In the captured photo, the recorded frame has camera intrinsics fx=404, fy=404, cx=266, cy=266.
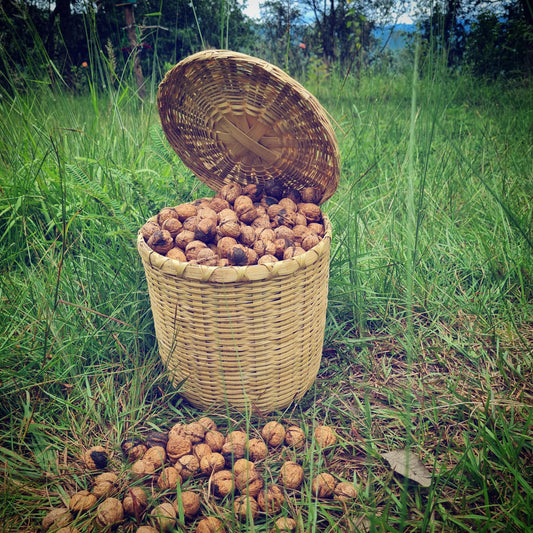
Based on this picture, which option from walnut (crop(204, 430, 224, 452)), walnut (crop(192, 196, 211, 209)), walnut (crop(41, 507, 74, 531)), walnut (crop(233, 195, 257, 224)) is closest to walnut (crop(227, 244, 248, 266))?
walnut (crop(233, 195, 257, 224))

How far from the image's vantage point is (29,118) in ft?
8.28

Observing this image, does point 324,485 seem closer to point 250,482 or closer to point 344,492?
point 344,492

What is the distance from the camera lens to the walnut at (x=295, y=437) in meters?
1.61

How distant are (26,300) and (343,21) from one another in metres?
7.29

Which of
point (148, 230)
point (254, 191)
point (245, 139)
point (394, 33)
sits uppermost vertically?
point (394, 33)

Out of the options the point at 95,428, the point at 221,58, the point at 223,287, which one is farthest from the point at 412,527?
the point at 221,58

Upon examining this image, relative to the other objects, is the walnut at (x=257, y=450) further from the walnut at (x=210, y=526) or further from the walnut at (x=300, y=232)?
the walnut at (x=300, y=232)

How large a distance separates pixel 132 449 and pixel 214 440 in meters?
0.31

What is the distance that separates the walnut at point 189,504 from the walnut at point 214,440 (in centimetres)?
21

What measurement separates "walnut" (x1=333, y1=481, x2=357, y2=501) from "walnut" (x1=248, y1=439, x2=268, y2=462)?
0.29 metres

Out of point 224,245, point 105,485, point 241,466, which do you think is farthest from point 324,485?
point 224,245

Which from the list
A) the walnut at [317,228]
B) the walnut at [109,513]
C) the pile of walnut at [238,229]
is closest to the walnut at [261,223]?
the pile of walnut at [238,229]

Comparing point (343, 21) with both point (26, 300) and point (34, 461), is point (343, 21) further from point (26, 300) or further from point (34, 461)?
point (34, 461)

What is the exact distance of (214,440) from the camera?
158 centimetres
